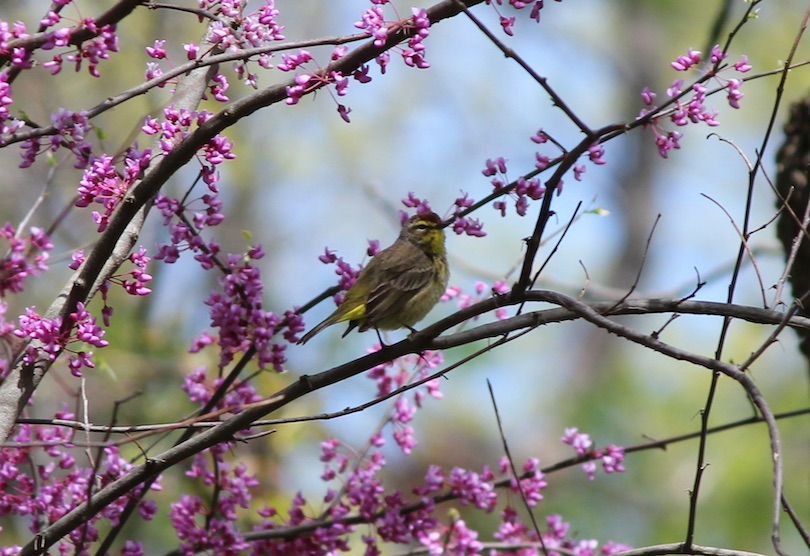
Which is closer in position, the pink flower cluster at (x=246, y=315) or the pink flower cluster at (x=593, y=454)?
the pink flower cluster at (x=246, y=315)

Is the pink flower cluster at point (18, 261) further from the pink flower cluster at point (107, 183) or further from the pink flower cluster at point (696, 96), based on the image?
the pink flower cluster at point (696, 96)

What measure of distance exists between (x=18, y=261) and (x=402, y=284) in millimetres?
1853

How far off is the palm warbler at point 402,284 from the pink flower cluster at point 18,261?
3.56 feet

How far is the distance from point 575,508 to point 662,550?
7.51 metres

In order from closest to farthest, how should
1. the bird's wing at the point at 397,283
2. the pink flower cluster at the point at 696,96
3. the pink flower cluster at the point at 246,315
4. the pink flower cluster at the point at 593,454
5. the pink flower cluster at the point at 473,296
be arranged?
the pink flower cluster at the point at 696,96 < the pink flower cluster at the point at 246,315 < the pink flower cluster at the point at 593,454 < the pink flower cluster at the point at 473,296 < the bird's wing at the point at 397,283

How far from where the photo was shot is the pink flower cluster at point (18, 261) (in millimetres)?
3346

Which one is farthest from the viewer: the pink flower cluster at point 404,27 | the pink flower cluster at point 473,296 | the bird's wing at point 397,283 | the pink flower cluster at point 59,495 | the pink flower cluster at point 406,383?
the bird's wing at point 397,283

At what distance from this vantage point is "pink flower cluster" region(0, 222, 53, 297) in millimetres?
3346

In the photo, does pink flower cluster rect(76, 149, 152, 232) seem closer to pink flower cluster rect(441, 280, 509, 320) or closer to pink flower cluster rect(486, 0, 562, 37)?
pink flower cluster rect(486, 0, 562, 37)

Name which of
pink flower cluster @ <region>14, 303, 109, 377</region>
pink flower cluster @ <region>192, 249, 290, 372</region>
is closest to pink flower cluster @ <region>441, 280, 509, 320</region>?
pink flower cluster @ <region>192, 249, 290, 372</region>

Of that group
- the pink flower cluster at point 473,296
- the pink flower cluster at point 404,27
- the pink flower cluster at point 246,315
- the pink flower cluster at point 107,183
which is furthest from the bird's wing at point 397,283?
the pink flower cluster at point 404,27

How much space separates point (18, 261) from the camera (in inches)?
131

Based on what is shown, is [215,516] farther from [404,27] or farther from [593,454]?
[404,27]

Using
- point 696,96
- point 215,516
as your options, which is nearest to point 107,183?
point 215,516
